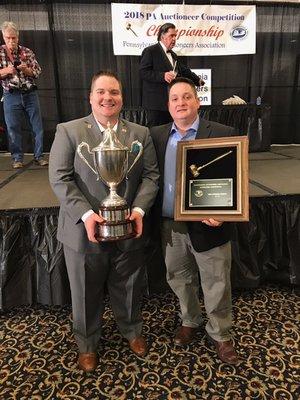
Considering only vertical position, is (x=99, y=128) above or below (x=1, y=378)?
above

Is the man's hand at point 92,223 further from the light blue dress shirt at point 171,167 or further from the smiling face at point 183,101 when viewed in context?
the smiling face at point 183,101

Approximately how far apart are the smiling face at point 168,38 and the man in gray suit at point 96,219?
163cm

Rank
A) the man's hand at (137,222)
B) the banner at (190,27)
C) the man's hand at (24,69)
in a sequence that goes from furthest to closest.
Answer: the banner at (190,27) → the man's hand at (24,69) → the man's hand at (137,222)

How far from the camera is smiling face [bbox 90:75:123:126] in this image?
1.25 metres

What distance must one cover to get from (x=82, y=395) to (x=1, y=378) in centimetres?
38

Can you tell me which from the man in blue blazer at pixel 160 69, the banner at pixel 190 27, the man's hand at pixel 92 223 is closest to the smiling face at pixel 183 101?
the man's hand at pixel 92 223

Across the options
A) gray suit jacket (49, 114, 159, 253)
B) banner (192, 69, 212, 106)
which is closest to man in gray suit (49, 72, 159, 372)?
gray suit jacket (49, 114, 159, 253)

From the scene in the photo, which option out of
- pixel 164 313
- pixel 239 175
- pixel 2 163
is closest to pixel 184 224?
pixel 239 175

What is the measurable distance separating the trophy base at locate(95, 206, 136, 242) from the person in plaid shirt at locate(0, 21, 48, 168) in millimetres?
2144

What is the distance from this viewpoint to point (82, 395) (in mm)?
1324

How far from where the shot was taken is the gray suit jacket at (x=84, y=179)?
127 centimetres

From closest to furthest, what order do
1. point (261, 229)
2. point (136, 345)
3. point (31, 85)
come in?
point (136, 345) < point (261, 229) < point (31, 85)

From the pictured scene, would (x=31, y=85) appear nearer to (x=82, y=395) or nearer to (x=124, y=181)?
(x=124, y=181)

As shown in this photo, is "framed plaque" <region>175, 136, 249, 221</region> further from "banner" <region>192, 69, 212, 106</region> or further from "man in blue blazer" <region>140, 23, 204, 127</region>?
"banner" <region>192, 69, 212, 106</region>
